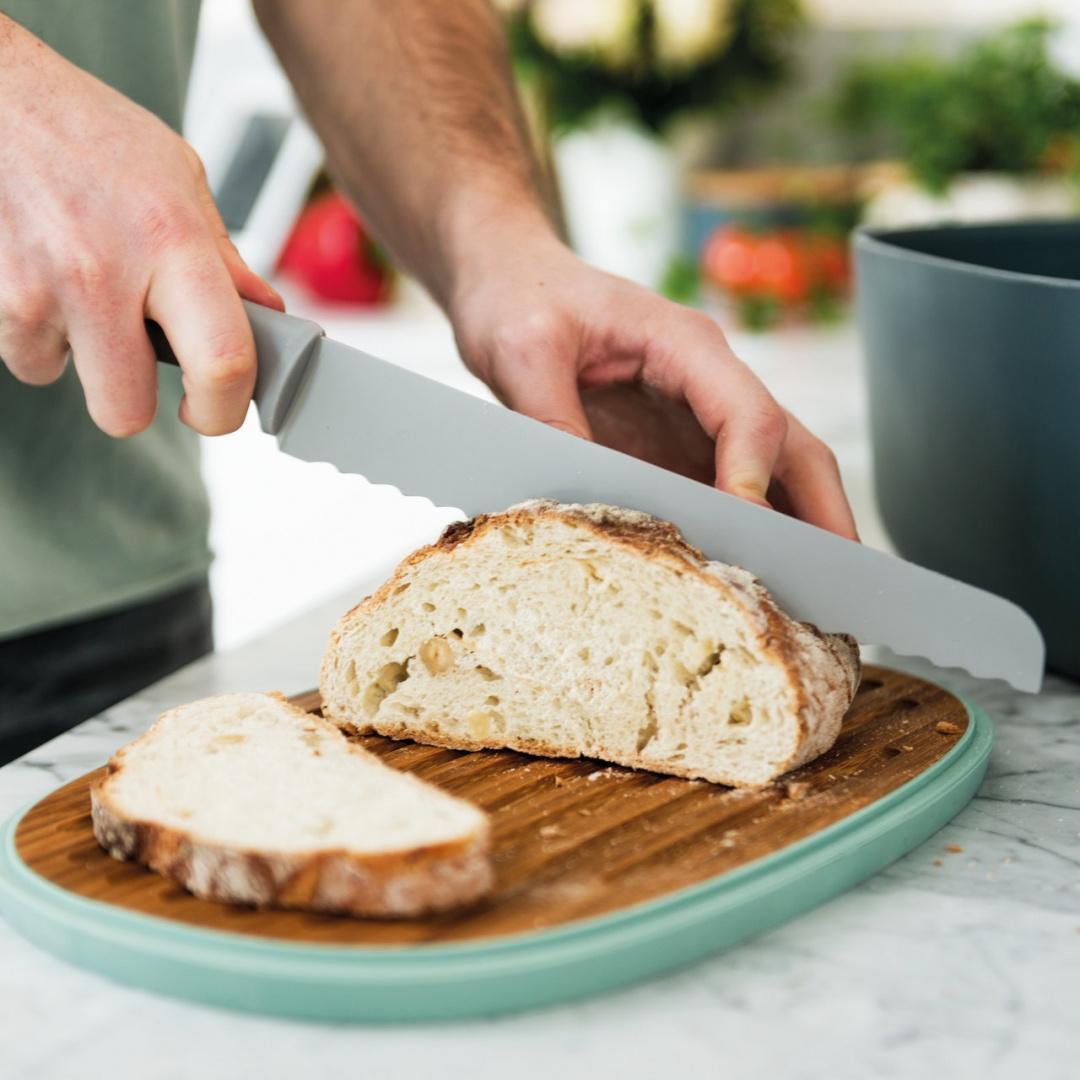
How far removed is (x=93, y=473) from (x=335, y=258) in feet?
11.3

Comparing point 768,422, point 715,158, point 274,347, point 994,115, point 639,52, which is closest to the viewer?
point 274,347

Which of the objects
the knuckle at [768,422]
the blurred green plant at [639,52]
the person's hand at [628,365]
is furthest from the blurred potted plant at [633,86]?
the knuckle at [768,422]

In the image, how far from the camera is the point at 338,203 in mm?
5344

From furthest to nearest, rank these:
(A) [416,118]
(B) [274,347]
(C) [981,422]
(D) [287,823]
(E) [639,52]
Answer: (E) [639,52] → (A) [416,118] → (C) [981,422] → (B) [274,347] → (D) [287,823]

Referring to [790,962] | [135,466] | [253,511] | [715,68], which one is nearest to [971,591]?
[790,962]

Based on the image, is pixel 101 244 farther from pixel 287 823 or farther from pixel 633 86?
pixel 633 86

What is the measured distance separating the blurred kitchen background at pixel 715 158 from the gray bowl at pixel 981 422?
5.69 feet

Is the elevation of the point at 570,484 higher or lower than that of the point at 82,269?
lower

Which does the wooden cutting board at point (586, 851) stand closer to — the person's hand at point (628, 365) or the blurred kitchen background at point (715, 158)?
the person's hand at point (628, 365)

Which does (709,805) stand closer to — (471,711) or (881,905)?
(881,905)

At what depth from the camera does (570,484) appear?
1.60 m

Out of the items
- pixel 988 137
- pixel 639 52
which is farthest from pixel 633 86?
pixel 988 137

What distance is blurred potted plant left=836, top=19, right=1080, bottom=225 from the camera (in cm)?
441

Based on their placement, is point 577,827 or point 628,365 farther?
point 628,365
